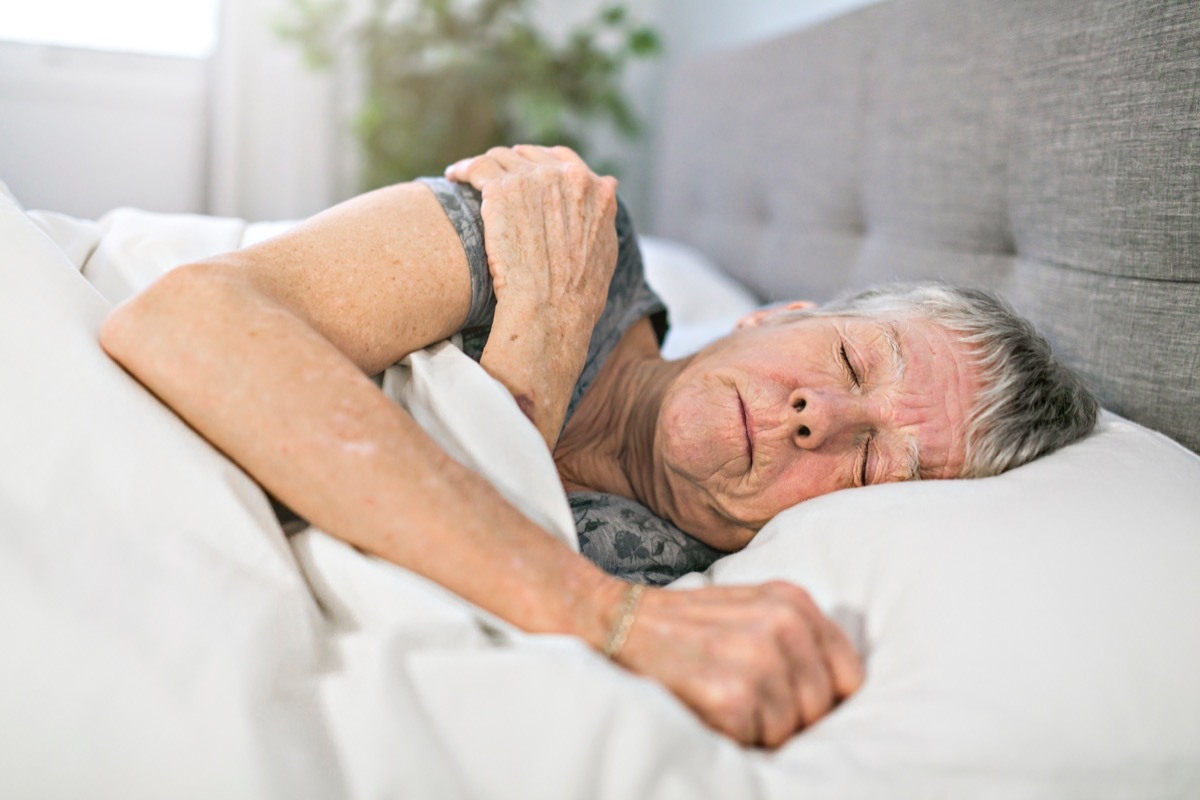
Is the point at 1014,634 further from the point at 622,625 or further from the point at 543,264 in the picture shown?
the point at 543,264

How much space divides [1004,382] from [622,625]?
1.91ft

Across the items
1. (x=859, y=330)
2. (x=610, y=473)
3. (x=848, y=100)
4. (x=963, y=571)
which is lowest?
(x=610, y=473)

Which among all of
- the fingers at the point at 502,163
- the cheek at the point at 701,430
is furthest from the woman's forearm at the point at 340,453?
the fingers at the point at 502,163

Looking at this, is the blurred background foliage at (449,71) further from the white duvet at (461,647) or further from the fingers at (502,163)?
the white duvet at (461,647)

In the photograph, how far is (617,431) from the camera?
4.35ft

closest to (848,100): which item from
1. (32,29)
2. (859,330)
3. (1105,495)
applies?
(859,330)

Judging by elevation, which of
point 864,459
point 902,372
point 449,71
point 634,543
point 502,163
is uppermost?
point 449,71

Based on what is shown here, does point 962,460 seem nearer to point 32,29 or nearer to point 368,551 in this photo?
point 368,551

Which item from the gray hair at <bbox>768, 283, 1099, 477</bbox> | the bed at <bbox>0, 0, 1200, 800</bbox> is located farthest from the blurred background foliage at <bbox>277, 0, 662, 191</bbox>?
the gray hair at <bbox>768, 283, 1099, 477</bbox>

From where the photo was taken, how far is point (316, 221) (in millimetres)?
1034

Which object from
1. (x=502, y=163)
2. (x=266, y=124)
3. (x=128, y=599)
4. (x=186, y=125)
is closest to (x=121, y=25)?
(x=186, y=125)

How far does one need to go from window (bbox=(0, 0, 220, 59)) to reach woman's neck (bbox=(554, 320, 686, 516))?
243cm

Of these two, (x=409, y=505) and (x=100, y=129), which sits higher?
(x=100, y=129)

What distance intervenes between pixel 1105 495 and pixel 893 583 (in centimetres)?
24
